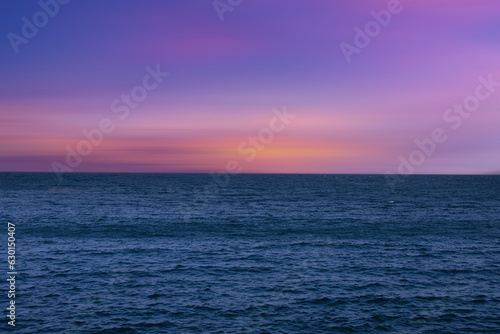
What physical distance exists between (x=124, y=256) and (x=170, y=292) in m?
15.0

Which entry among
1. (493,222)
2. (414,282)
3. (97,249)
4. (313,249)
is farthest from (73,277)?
(493,222)

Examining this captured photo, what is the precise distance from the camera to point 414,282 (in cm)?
3662

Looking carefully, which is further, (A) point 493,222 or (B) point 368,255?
(A) point 493,222

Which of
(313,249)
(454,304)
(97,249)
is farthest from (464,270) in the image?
(97,249)

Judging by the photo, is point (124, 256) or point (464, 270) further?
point (124, 256)

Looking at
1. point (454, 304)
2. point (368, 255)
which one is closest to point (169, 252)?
point (368, 255)

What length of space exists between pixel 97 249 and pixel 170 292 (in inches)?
808

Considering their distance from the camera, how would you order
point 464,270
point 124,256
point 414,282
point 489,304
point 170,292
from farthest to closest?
1. point 124,256
2. point 464,270
3. point 414,282
4. point 170,292
5. point 489,304

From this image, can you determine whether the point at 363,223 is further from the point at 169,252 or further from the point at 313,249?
the point at 169,252

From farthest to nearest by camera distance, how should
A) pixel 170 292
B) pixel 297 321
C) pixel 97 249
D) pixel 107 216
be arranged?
pixel 107 216 → pixel 97 249 → pixel 170 292 → pixel 297 321

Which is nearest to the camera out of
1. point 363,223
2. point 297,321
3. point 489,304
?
point 297,321

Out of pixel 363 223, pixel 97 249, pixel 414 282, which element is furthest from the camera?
pixel 363 223

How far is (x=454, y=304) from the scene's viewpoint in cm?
3106

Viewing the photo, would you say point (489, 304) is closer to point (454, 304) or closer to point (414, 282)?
point (454, 304)
